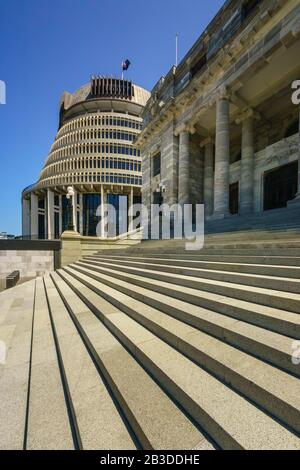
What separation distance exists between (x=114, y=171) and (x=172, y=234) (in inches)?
1369

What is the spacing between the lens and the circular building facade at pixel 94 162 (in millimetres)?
45938

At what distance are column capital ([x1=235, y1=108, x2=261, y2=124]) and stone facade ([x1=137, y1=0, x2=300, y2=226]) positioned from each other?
0.07 meters

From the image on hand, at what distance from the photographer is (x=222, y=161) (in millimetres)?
13977

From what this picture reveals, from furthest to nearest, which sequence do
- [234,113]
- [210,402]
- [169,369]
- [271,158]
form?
[234,113] → [271,158] → [169,369] → [210,402]

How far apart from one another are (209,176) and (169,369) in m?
19.4

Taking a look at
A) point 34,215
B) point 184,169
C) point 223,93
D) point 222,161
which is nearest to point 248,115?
point 223,93

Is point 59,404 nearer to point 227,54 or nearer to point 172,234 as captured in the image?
point 172,234

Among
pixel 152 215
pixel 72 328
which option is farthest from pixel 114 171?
pixel 72 328

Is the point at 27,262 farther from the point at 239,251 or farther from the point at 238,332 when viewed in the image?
the point at 238,332

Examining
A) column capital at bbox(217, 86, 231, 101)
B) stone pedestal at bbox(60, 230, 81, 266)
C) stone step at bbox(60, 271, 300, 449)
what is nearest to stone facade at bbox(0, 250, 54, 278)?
stone pedestal at bbox(60, 230, 81, 266)

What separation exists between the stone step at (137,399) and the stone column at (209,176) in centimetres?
1721

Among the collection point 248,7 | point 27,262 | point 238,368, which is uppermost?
point 248,7

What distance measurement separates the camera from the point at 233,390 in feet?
6.95

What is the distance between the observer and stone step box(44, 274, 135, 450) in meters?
1.88
